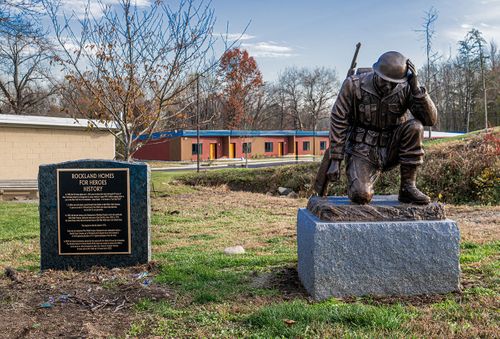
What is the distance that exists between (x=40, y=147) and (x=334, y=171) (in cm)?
1794

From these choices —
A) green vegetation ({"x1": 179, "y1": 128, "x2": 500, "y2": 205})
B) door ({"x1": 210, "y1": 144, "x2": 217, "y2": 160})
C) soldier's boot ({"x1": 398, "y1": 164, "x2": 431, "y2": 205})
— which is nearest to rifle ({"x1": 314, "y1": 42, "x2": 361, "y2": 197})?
soldier's boot ({"x1": 398, "y1": 164, "x2": 431, "y2": 205})

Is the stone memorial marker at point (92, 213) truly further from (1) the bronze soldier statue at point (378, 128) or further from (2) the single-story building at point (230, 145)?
(2) the single-story building at point (230, 145)

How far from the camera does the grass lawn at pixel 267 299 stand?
12.4ft

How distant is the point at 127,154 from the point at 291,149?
41.7m

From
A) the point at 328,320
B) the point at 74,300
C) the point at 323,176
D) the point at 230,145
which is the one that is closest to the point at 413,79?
the point at 323,176

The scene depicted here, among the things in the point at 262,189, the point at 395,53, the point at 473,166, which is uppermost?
the point at 395,53

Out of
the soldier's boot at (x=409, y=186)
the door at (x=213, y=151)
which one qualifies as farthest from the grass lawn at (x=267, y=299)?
the door at (x=213, y=151)

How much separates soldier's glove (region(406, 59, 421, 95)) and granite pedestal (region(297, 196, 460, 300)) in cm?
127

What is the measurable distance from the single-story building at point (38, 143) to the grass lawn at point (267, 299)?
1110 centimetres

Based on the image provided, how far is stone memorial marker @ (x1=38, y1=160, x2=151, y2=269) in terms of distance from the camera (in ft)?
20.9

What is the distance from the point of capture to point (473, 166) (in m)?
15.2

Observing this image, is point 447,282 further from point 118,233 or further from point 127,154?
point 127,154

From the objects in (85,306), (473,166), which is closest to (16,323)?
(85,306)

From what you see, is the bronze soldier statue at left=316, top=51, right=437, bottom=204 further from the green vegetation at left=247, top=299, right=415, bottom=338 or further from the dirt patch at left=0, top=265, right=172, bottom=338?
the dirt patch at left=0, top=265, right=172, bottom=338
